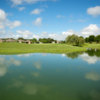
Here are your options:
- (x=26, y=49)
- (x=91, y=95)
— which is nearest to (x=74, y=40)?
(x=26, y=49)

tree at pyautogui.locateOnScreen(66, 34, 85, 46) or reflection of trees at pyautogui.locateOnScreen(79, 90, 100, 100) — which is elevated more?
tree at pyautogui.locateOnScreen(66, 34, 85, 46)

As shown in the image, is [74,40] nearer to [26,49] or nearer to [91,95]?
[26,49]

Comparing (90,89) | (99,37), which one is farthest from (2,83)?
(99,37)

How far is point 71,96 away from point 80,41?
182ft

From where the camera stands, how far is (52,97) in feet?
18.0

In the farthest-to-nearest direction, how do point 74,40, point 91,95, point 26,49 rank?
point 74,40, point 26,49, point 91,95

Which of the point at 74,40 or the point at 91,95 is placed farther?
the point at 74,40

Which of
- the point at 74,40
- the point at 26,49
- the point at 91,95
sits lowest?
the point at 91,95

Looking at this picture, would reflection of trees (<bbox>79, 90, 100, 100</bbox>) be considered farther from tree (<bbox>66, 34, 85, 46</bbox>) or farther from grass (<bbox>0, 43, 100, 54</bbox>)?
tree (<bbox>66, 34, 85, 46</bbox>)

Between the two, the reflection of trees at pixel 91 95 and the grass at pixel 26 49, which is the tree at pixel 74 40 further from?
the reflection of trees at pixel 91 95

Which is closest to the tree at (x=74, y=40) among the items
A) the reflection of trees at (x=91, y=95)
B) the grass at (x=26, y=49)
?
the grass at (x=26, y=49)

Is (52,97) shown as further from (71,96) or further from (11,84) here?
(11,84)

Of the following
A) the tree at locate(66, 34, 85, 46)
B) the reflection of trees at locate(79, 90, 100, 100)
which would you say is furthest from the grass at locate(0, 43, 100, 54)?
the reflection of trees at locate(79, 90, 100, 100)

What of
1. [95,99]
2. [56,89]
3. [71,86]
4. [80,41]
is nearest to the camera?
[95,99]
